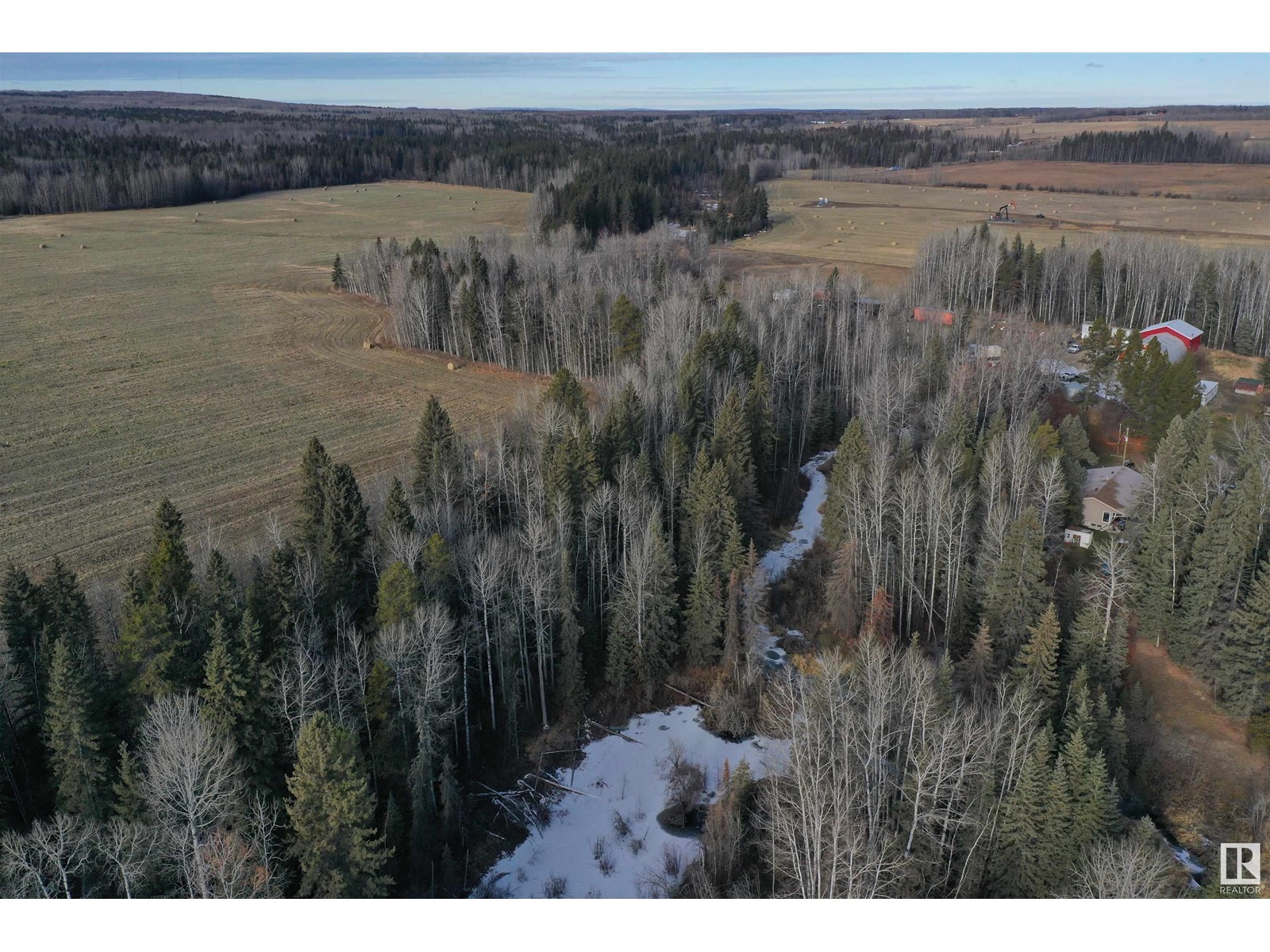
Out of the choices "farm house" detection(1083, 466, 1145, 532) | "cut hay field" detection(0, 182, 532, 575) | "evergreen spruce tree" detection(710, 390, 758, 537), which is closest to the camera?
"evergreen spruce tree" detection(710, 390, 758, 537)

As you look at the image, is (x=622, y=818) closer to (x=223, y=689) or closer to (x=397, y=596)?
(x=397, y=596)

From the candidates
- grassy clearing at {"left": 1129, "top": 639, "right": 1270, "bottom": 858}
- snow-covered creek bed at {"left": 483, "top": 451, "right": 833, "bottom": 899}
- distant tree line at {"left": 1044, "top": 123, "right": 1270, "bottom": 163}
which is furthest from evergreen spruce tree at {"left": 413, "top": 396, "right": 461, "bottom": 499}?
distant tree line at {"left": 1044, "top": 123, "right": 1270, "bottom": 163}

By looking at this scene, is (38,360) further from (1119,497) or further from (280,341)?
(1119,497)

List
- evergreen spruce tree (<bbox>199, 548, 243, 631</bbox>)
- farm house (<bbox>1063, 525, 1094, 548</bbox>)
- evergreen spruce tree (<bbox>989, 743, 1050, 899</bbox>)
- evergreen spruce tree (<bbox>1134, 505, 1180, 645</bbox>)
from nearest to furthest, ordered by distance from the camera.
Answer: evergreen spruce tree (<bbox>989, 743, 1050, 899</bbox>) < evergreen spruce tree (<bbox>199, 548, 243, 631</bbox>) < evergreen spruce tree (<bbox>1134, 505, 1180, 645</bbox>) < farm house (<bbox>1063, 525, 1094, 548</bbox>)

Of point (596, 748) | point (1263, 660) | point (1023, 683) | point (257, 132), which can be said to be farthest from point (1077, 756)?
point (257, 132)

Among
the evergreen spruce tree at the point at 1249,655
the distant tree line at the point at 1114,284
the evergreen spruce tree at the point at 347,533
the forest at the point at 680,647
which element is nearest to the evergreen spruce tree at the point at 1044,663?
the forest at the point at 680,647

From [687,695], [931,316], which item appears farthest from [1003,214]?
[687,695]

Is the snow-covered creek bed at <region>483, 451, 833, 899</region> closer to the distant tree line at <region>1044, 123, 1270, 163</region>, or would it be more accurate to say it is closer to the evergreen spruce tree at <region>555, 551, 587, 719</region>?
the evergreen spruce tree at <region>555, 551, 587, 719</region>
